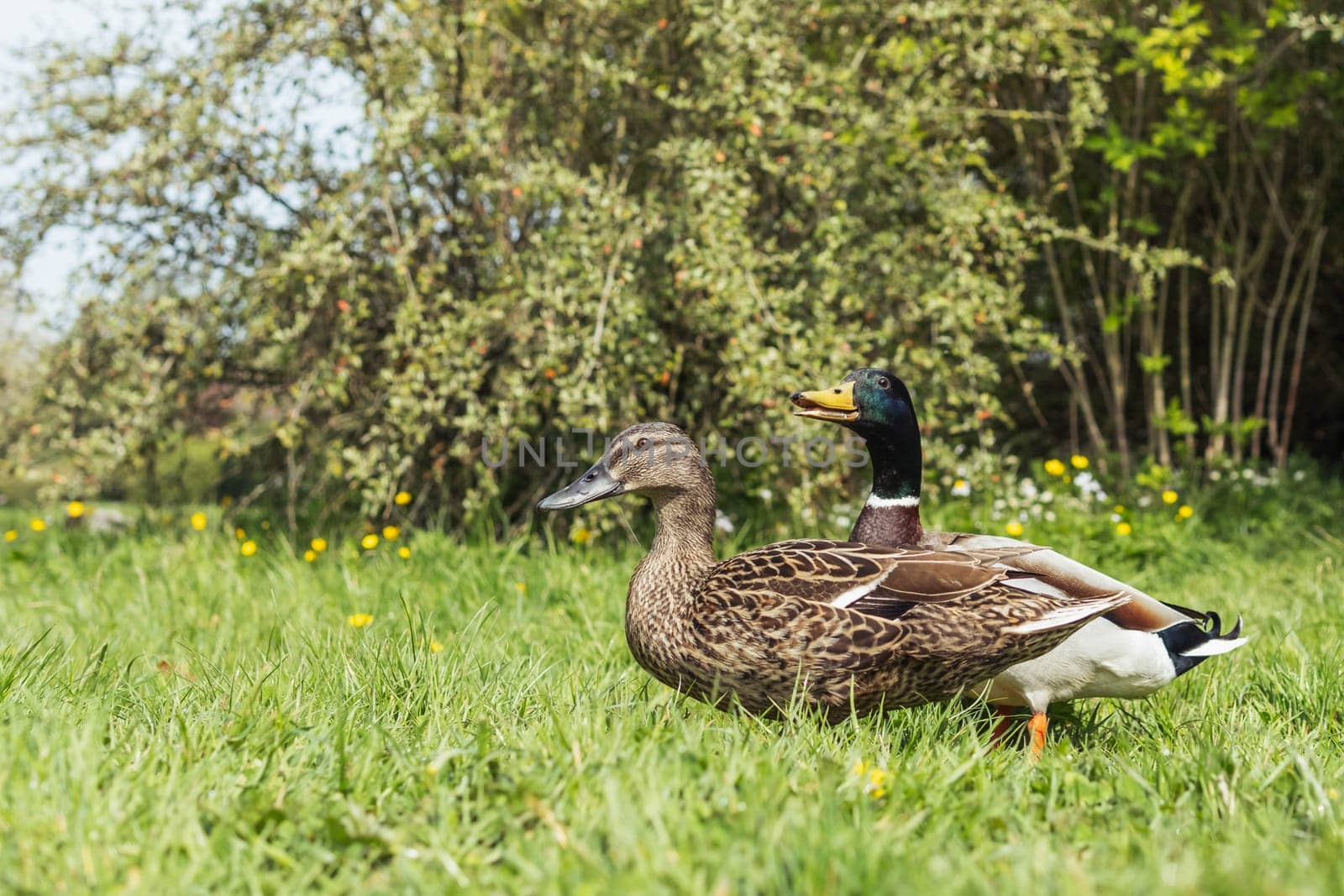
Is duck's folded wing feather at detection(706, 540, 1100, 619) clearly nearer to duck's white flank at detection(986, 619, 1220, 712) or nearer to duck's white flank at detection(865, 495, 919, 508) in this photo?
duck's white flank at detection(986, 619, 1220, 712)

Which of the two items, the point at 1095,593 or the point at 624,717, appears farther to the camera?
the point at 1095,593

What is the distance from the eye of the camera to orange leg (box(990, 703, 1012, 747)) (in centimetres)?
298

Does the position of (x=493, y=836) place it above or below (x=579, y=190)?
below

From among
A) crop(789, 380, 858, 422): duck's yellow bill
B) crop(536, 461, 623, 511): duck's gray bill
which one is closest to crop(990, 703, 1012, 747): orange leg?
crop(789, 380, 858, 422): duck's yellow bill

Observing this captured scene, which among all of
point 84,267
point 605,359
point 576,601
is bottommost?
point 576,601

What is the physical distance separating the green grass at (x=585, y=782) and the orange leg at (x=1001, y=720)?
135 millimetres

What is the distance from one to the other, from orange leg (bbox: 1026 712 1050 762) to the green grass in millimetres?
48

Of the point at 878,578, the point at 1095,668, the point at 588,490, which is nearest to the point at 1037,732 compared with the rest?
the point at 1095,668

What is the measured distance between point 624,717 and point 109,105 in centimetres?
426

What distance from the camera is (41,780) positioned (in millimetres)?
1995

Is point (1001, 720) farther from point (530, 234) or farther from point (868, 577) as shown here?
point (530, 234)

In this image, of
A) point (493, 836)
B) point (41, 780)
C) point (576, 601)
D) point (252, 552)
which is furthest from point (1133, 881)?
point (252, 552)

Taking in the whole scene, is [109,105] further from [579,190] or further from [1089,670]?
[1089,670]

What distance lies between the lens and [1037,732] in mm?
2754
